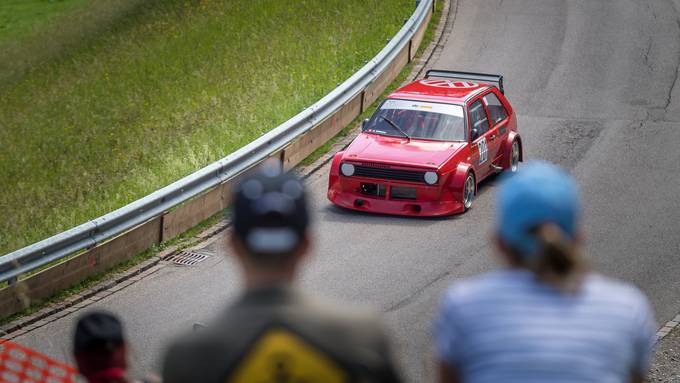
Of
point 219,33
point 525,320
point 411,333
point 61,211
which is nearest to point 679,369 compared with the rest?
point 411,333

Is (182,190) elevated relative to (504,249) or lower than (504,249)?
lower

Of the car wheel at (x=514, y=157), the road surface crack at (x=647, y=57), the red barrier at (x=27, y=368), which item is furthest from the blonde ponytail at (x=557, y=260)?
the road surface crack at (x=647, y=57)

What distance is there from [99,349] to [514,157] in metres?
13.4

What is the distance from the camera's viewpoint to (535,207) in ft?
11.8

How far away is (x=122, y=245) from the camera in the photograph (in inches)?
550

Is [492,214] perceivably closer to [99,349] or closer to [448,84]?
[448,84]

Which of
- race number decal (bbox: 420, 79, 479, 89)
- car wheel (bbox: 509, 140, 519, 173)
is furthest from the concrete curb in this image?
race number decal (bbox: 420, 79, 479, 89)

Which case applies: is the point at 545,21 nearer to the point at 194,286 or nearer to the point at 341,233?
the point at 341,233

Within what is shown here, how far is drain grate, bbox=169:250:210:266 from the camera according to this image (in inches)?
558

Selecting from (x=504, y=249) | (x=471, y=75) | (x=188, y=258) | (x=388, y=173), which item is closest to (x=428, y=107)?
(x=388, y=173)

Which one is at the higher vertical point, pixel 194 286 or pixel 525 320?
pixel 525 320

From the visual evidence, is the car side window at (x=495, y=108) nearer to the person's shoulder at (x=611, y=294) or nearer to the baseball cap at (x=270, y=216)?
the person's shoulder at (x=611, y=294)

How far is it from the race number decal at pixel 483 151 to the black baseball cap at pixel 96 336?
39.0ft

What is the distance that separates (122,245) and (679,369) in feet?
22.7
